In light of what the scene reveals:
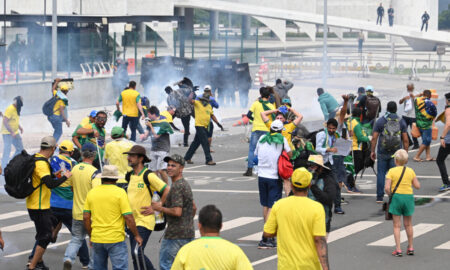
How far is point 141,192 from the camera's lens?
10.7 meters

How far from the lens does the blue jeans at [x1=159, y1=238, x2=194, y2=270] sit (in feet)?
33.1

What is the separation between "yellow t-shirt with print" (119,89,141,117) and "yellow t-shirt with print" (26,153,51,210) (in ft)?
39.1

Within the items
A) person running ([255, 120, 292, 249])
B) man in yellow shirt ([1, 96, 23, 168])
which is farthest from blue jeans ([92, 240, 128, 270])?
man in yellow shirt ([1, 96, 23, 168])

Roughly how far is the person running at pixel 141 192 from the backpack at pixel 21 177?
132 centimetres

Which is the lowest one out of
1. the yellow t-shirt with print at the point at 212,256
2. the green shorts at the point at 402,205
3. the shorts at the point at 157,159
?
the green shorts at the point at 402,205

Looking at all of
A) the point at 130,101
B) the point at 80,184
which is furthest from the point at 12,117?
the point at 80,184

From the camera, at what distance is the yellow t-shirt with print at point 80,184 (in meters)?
11.4

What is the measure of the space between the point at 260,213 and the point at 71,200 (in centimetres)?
461

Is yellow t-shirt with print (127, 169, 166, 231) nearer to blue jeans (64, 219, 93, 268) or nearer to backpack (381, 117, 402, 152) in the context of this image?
blue jeans (64, 219, 93, 268)

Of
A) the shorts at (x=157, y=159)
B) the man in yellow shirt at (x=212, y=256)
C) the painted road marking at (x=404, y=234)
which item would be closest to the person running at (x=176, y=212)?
the man in yellow shirt at (x=212, y=256)

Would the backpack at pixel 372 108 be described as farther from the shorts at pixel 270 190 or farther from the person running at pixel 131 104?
the person running at pixel 131 104

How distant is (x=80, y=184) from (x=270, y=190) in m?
3.05

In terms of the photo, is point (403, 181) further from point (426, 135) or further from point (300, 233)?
point (426, 135)

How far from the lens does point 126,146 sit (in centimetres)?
1291
